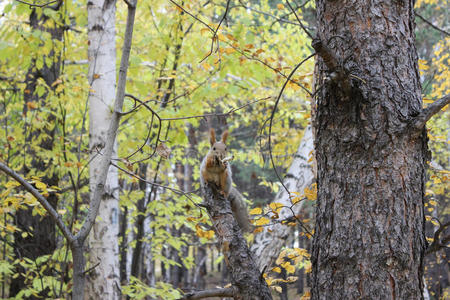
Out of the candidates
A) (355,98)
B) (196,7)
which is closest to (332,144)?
(355,98)

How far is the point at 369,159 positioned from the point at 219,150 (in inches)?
54.1

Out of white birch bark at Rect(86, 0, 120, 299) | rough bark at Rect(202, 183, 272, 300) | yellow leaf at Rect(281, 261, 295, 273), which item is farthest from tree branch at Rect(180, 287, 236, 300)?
white birch bark at Rect(86, 0, 120, 299)

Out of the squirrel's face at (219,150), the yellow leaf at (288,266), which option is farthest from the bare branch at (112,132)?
the yellow leaf at (288,266)

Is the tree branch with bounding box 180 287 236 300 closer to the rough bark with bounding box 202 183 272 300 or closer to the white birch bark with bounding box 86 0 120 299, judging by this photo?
the rough bark with bounding box 202 183 272 300

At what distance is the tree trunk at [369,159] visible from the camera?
48.4 inches

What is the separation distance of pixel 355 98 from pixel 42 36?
108 inches

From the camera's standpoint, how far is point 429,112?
48.6 inches

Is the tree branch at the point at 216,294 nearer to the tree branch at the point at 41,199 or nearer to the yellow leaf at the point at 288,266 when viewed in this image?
the tree branch at the point at 41,199

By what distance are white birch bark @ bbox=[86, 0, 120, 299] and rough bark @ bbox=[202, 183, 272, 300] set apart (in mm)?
1336

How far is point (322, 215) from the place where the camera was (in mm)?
1375

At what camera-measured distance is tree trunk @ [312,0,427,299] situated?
123 centimetres

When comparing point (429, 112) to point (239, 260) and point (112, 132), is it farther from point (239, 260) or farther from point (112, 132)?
point (112, 132)

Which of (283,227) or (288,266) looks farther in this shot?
(283,227)

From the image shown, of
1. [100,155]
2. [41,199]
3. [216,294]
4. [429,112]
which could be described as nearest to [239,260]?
[216,294]
